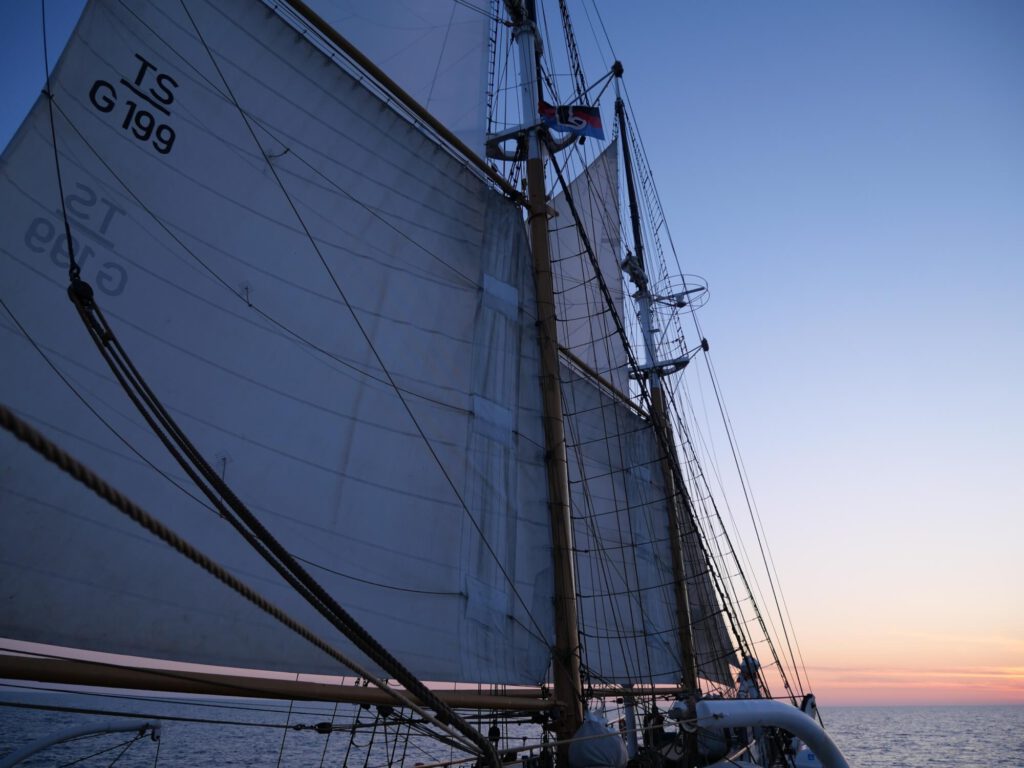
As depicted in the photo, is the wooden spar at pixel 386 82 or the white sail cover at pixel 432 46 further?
the white sail cover at pixel 432 46

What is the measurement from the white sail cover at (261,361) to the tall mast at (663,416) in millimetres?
8043

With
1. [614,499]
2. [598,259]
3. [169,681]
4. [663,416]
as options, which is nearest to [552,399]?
[169,681]

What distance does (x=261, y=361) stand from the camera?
7.59 meters

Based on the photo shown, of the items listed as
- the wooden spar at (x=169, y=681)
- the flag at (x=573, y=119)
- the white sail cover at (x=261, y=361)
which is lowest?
the wooden spar at (x=169, y=681)

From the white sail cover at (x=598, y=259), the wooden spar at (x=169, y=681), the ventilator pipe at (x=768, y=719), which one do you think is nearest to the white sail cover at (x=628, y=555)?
the white sail cover at (x=598, y=259)

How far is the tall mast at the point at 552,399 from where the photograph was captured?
30.1ft

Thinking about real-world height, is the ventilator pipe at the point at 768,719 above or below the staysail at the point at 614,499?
below

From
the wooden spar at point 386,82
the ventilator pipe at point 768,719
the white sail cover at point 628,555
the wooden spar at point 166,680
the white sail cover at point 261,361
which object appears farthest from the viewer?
the white sail cover at point 628,555

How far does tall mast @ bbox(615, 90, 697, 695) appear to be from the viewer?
66.0ft

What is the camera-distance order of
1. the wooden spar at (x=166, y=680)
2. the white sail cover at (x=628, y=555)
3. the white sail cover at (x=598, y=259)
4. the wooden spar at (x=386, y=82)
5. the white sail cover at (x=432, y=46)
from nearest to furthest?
the wooden spar at (x=166, y=680) < the wooden spar at (x=386, y=82) < the white sail cover at (x=432, y=46) < the white sail cover at (x=628, y=555) < the white sail cover at (x=598, y=259)

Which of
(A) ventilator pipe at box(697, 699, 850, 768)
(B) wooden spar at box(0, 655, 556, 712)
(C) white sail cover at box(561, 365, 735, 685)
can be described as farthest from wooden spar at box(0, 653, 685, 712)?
(C) white sail cover at box(561, 365, 735, 685)

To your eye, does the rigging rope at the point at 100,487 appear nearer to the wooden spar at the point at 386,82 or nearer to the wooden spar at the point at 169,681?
the wooden spar at the point at 169,681

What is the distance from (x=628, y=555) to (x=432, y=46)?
14.5 metres

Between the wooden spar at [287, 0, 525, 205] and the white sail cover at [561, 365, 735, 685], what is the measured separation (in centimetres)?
722
